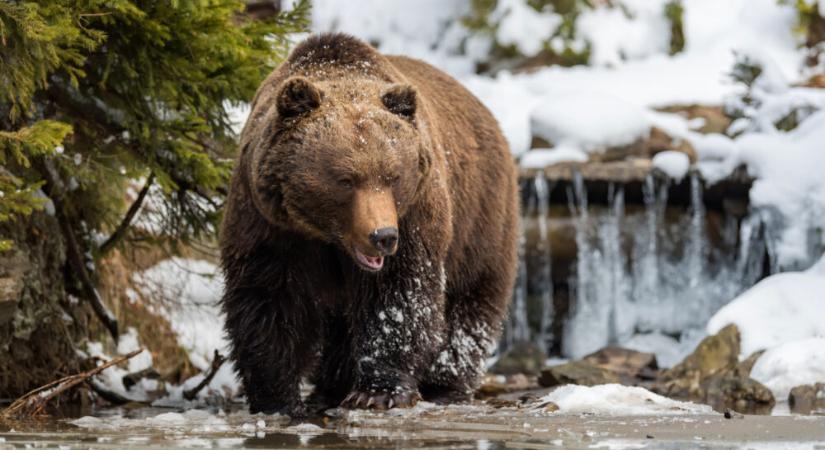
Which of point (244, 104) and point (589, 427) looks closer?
point (589, 427)

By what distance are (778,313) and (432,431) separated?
18.1 feet

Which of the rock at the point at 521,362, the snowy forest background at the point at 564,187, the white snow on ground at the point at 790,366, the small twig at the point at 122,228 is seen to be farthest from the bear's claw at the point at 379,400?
the rock at the point at 521,362

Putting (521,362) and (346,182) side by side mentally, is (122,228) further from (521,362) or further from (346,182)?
(521,362)

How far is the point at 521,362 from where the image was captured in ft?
37.4

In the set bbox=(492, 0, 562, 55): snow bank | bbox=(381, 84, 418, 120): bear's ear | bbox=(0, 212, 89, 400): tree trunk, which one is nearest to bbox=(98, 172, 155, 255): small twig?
bbox=(0, 212, 89, 400): tree trunk

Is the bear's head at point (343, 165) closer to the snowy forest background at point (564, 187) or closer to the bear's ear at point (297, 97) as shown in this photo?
the bear's ear at point (297, 97)

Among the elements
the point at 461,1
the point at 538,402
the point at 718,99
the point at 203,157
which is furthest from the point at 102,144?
the point at 461,1

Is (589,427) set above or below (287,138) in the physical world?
below

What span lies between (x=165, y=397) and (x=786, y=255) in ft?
22.9

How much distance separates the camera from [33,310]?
7.26 meters

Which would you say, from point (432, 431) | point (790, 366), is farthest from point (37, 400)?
point (790, 366)

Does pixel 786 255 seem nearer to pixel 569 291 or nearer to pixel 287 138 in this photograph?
pixel 569 291

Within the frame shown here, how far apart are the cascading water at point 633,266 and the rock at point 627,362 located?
6.74 feet

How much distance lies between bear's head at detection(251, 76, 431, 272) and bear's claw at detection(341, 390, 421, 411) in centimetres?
70
